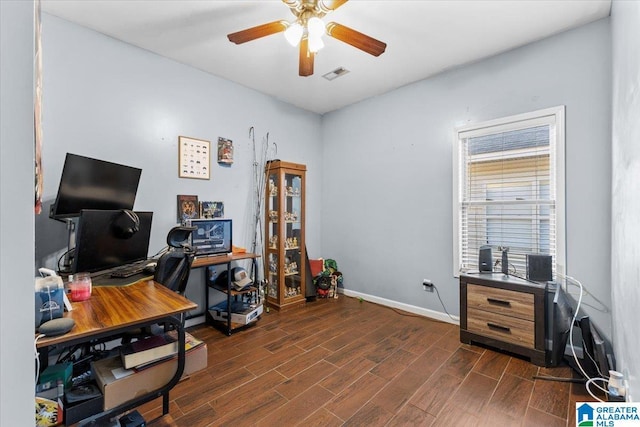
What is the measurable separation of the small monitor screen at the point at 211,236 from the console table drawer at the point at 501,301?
8.31 feet

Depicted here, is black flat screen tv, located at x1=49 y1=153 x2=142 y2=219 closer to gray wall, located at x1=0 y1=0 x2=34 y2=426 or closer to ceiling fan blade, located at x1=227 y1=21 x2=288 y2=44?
ceiling fan blade, located at x1=227 y1=21 x2=288 y2=44

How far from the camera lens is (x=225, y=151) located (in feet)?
10.8

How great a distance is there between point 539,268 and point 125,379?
120 inches

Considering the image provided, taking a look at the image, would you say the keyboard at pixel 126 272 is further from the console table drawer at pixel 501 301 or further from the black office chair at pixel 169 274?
the console table drawer at pixel 501 301

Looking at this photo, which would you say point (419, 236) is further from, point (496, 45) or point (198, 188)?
point (198, 188)

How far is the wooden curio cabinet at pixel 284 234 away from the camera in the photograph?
356 centimetres

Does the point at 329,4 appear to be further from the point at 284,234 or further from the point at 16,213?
the point at 284,234

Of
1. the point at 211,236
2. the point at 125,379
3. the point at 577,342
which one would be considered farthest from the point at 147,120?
the point at 577,342

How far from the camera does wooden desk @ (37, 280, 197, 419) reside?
113cm

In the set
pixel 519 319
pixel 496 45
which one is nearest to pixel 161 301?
pixel 519 319

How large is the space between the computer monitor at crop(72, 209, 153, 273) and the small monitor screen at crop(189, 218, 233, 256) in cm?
73

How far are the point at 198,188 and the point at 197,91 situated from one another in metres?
1.08

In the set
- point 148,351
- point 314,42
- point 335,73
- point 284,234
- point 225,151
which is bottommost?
point 148,351

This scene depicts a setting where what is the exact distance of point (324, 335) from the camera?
2797 millimetres
